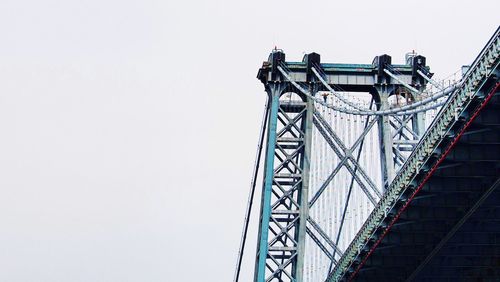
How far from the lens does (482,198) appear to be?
6044 centimetres

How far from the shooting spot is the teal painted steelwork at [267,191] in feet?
245

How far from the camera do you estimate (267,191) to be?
75.7 meters

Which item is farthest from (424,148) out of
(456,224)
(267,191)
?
(267,191)

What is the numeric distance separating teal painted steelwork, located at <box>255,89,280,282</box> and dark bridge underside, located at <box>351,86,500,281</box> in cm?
609

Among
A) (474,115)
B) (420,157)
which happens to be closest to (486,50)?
(474,115)

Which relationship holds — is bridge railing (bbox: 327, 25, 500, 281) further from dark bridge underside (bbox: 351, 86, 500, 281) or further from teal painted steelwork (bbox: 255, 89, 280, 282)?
teal painted steelwork (bbox: 255, 89, 280, 282)

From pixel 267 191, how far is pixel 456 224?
1425 cm

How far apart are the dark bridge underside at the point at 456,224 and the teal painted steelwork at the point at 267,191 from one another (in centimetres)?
609

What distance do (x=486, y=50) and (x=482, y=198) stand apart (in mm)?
12591

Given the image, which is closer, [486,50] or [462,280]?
[486,50]

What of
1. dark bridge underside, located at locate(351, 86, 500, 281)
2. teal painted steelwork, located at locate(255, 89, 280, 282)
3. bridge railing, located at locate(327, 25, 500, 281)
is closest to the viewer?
bridge railing, located at locate(327, 25, 500, 281)

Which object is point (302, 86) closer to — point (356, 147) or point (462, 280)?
point (356, 147)

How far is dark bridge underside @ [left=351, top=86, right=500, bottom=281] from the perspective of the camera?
5569cm

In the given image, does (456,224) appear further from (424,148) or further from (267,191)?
(267,191)
